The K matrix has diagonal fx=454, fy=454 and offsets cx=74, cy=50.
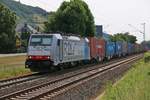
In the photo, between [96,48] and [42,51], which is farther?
[96,48]

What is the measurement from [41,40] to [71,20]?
128 feet

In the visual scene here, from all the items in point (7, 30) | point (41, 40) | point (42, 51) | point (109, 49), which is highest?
point (7, 30)

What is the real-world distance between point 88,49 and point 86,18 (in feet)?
94.0

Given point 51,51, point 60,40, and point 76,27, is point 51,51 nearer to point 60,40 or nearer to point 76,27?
point 60,40

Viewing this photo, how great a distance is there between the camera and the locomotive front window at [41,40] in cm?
3254

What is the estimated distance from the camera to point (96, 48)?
51250 mm

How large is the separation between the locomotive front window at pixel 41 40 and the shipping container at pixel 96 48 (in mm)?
15703

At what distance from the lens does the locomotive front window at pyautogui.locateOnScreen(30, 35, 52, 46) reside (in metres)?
32.5

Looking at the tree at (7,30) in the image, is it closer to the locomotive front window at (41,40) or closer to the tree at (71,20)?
the tree at (71,20)

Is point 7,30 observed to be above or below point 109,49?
above

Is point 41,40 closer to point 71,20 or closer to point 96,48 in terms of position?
point 96,48

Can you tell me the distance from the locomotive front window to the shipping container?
15703 millimetres

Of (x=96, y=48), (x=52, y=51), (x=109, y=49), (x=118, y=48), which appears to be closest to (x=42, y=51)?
(x=52, y=51)

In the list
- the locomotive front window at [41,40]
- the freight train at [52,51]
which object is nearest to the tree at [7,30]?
the freight train at [52,51]
